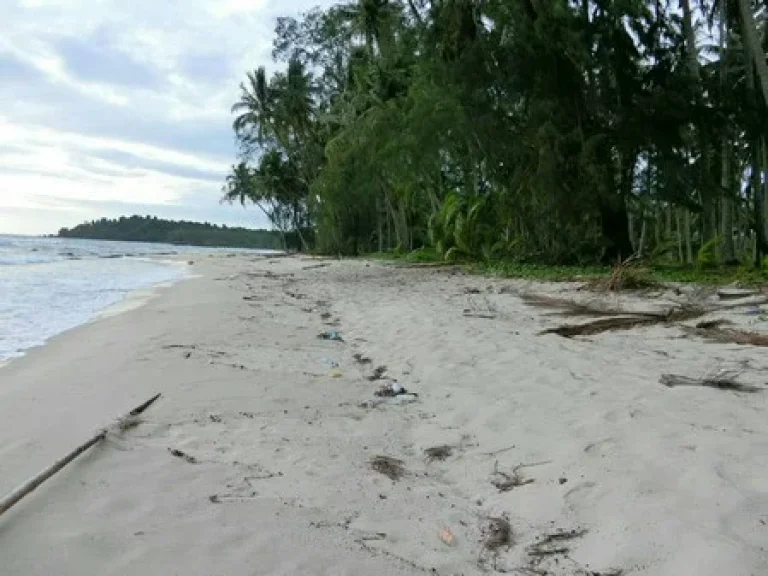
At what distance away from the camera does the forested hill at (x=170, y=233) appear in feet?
400

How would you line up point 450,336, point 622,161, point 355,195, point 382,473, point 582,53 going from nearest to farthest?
1. point 382,473
2. point 450,336
3. point 582,53
4. point 622,161
5. point 355,195

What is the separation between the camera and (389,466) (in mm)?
3104

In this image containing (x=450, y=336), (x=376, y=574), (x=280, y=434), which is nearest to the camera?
(x=376, y=574)

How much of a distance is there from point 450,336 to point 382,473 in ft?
10.8

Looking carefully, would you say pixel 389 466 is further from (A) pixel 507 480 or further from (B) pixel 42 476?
(B) pixel 42 476

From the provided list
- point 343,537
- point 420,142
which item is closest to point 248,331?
point 343,537

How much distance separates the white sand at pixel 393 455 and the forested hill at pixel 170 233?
115798 mm

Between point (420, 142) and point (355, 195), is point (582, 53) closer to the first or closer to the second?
point (420, 142)

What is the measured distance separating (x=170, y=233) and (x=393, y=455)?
4962 inches

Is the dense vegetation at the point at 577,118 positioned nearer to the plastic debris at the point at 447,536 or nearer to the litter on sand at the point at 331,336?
the litter on sand at the point at 331,336

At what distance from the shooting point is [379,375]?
5062mm

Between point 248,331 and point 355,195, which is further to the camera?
point 355,195

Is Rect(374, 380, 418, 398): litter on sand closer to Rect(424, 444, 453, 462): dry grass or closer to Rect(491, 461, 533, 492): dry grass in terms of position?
Rect(424, 444, 453, 462): dry grass

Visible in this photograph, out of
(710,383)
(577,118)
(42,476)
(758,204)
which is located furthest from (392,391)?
(758,204)
